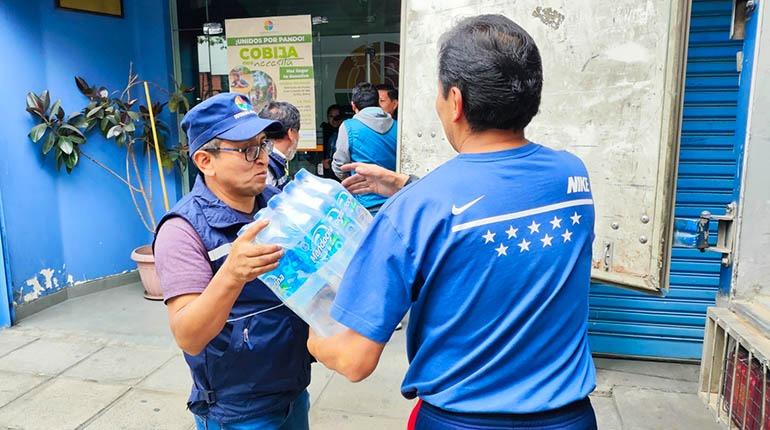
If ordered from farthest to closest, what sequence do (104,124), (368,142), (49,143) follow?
1. (104,124)
2. (49,143)
3. (368,142)

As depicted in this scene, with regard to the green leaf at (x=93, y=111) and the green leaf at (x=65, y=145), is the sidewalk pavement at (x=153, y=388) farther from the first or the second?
the green leaf at (x=93, y=111)

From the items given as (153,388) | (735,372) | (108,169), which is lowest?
(153,388)

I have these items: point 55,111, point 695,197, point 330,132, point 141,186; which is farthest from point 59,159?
point 695,197

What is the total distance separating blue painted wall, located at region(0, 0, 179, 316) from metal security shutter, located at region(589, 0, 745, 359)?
4203 millimetres

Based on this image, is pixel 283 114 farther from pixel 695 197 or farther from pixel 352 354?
pixel 695 197

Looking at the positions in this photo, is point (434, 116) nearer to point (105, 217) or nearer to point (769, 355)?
point (769, 355)

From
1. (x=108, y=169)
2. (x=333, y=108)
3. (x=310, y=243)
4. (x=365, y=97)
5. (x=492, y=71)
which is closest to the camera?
(x=492, y=71)

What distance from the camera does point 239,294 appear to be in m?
1.49

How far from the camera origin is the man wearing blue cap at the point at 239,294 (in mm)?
1493

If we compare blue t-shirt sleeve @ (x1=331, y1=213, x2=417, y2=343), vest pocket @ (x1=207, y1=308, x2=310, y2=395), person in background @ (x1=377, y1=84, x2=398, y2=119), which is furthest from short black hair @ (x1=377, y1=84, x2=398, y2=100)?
blue t-shirt sleeve @ (x1=331, y1=213, x2=417, y2=343)

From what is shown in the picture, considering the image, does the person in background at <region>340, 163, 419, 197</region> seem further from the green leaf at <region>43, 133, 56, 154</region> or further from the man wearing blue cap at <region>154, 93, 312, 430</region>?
the green leaf at <region>43, 133, 56, 154</region>

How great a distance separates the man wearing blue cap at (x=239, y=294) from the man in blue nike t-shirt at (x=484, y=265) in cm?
40

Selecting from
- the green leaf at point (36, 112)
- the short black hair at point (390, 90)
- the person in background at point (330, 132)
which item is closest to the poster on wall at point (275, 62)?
the person in background at point (330, 132)

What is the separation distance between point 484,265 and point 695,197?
9.42 ft
